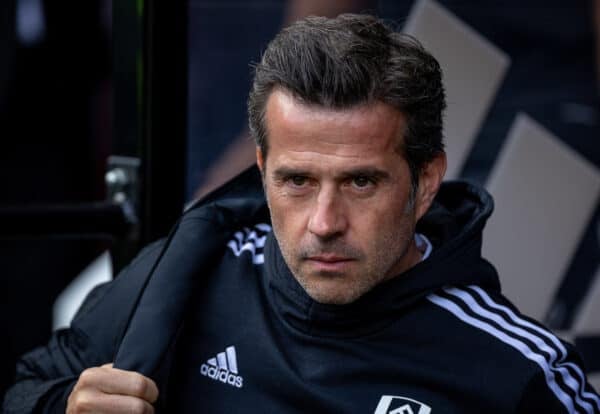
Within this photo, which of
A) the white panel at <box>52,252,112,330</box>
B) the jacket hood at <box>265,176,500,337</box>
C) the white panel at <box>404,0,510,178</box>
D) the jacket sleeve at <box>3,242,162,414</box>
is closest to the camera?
the jacket hood at <box>265,176,500,337</box>

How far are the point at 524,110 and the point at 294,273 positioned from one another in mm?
Answer: 1063

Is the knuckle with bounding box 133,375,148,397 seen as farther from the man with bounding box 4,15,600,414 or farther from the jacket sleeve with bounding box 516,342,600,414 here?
the jacket sleeve with bounding box 516,342,600,414

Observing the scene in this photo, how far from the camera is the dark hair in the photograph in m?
1.53

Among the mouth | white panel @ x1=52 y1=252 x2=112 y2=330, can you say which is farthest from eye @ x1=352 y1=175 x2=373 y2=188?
white panel @ x1=52 y1=252 x2=112 y2=330

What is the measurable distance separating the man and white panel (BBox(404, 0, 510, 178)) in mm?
645

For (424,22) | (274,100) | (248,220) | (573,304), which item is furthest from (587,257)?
(274,100)

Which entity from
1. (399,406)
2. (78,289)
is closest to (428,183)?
(399,406)

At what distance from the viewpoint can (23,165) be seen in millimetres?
3164

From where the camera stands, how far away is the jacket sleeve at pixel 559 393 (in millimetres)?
1488

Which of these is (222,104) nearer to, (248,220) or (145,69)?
(145,69)

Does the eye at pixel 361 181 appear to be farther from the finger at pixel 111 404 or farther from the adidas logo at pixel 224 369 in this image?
the finger at pixel 111 404

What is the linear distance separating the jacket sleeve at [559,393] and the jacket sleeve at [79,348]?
0.73 meters

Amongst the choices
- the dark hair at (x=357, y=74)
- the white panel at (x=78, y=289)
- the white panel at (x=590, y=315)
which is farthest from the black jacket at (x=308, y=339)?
the white panel at (x=78, y=289)

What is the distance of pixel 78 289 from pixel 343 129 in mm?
1840
